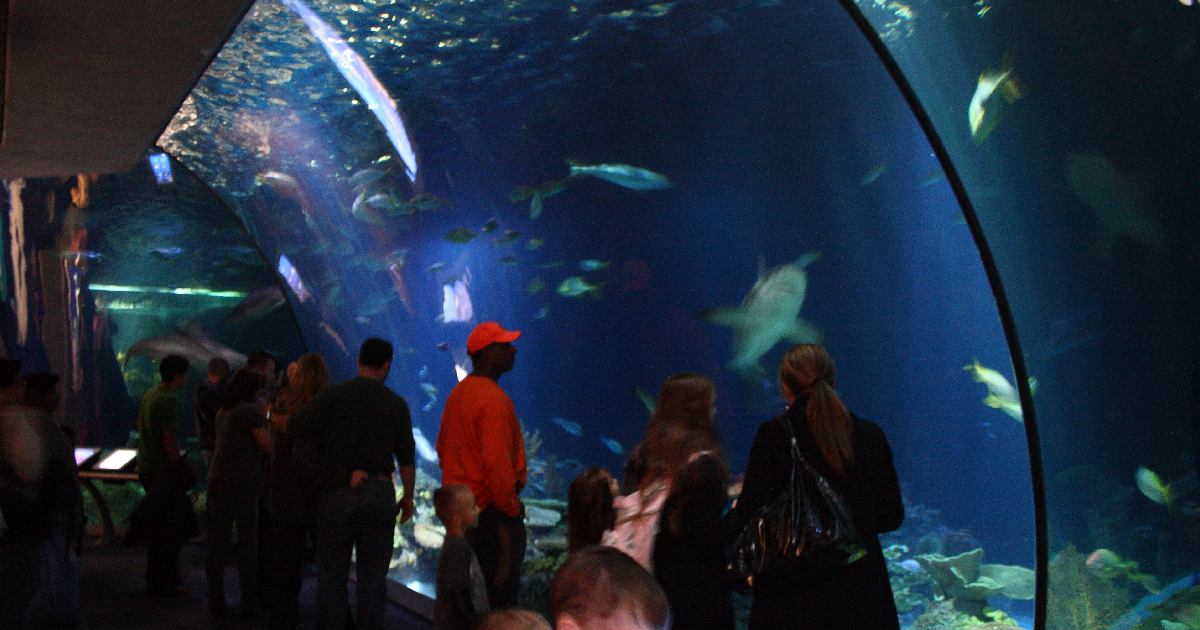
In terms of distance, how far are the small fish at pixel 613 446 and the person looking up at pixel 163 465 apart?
4089mm

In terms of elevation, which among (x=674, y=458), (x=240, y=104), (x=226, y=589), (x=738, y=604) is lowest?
(x=226, y=589)

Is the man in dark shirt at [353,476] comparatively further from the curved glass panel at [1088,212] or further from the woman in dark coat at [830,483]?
the curved glass panel at [1088,212]

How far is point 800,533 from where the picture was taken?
3.05 metres

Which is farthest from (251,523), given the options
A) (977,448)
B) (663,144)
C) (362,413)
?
(977,448)

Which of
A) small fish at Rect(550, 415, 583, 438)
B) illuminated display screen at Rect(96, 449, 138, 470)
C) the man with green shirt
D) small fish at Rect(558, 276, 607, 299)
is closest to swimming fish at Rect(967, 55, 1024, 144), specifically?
small fish at Rect(558, 276, 607, 299)

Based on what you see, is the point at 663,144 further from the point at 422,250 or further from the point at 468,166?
the point at 422,250

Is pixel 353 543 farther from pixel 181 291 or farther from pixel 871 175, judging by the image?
pixel 181 291

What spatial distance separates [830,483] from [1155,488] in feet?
Result: 9.99

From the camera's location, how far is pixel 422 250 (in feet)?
31.1

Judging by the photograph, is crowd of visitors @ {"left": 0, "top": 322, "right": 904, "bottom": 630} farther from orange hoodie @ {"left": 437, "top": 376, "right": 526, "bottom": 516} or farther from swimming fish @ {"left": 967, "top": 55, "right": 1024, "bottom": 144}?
swimming fish @ {"left": 967, "top": 55, "right": 1024, "bottom": 144}

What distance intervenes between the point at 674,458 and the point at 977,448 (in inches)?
477

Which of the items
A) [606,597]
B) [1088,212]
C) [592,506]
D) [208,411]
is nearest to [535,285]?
[208,411]

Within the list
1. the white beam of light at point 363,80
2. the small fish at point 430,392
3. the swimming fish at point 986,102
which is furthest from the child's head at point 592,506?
the small fish at point 430,392

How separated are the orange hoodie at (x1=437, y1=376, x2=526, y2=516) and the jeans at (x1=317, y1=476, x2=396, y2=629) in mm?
496
